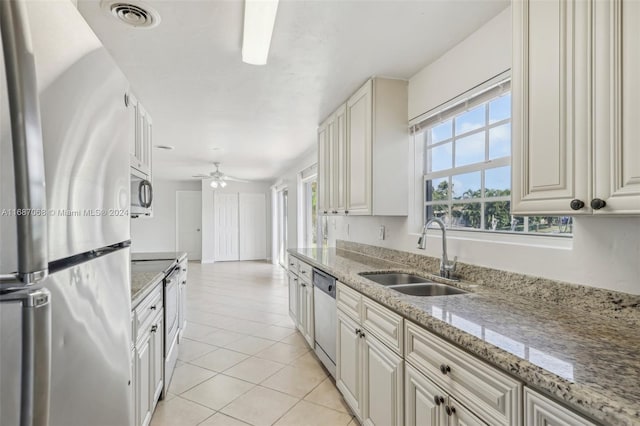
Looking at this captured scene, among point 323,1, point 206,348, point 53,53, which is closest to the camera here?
point 53,53

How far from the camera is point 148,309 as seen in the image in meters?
1.92

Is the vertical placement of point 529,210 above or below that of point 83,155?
below

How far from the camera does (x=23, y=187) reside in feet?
1.55

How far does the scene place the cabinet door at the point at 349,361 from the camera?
195 cm

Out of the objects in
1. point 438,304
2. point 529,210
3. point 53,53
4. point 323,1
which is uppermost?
point 323,1

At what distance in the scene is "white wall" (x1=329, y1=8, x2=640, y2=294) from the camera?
1209 mm

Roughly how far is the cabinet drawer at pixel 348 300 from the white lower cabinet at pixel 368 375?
0.05 meters

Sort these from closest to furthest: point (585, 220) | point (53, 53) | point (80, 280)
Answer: point (53, 53)
point (80, 280)
point (585, 220)

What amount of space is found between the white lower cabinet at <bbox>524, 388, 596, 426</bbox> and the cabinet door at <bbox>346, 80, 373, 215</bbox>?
70.7 inches

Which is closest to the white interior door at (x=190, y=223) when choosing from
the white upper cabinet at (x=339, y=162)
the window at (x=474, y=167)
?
the white upper cabinet at (x=339, y=162)

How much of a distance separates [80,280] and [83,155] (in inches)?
10.5

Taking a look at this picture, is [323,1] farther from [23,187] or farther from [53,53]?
[23,187]

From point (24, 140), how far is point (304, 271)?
2.85 metres

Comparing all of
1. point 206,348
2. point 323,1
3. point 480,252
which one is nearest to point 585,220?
point 480,252
